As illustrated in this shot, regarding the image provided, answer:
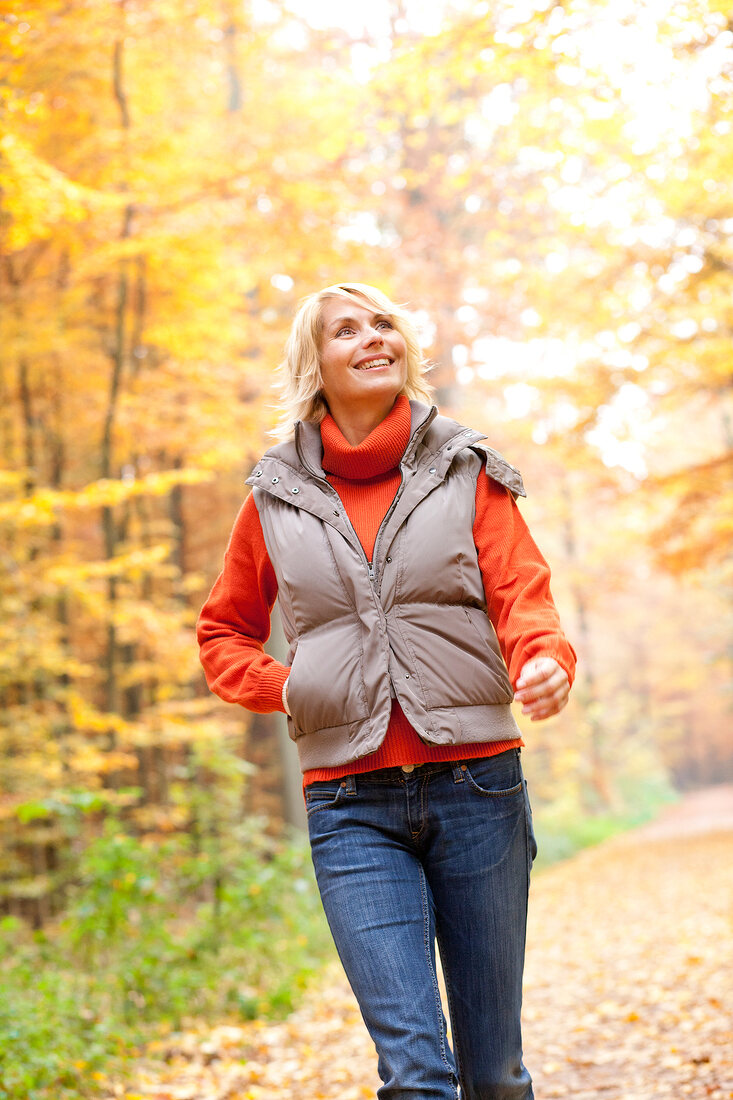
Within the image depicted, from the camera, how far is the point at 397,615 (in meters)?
2.41

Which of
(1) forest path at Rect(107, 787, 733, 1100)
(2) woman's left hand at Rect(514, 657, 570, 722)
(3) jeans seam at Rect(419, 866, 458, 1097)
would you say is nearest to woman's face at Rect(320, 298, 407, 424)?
(2) woman's left hand at Rect(514, 657, 570, 722)

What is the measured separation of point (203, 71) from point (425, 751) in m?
14.9

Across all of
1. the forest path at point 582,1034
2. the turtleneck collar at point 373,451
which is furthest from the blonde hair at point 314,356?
the forest path at point 582,1034

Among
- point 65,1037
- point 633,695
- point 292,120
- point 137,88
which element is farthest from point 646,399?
point 633,695

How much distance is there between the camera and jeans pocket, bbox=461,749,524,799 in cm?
236

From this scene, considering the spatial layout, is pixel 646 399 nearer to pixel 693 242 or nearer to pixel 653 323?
pixel 653 323

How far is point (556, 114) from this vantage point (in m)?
7.93

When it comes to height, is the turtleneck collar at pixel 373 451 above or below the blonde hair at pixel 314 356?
below

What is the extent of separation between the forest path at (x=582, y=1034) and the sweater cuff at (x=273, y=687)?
2589mm

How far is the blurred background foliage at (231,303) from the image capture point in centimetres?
689

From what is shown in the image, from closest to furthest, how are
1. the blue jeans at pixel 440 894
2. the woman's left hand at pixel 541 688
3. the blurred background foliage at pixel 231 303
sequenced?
the woman's left hand at pixel 541 688
the blue jeans at pixel 440 894
the blurred background foliage at pixel 231 303

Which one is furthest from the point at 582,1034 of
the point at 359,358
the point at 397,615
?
the point at 359,358

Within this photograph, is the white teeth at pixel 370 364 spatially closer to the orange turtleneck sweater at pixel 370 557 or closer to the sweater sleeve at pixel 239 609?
the orange turtleneck sweater at pixel 370 557

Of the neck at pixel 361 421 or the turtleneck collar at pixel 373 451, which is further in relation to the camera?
the neck at pixel 361 421
